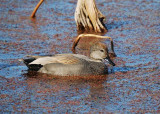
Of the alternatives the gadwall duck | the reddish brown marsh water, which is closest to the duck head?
the gadwall duck

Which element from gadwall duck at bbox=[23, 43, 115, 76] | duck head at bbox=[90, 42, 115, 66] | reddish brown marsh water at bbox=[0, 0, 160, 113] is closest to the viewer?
reddish brown marsh water at bbox=[0, 0, 160, 113]

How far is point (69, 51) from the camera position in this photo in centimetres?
913

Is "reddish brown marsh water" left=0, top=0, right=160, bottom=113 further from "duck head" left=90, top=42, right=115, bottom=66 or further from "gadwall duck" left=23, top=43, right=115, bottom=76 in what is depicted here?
"duck head" left=90, top=42, right=115, bottom=66

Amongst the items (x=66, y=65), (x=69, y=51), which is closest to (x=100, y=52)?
(x=66, y=65)

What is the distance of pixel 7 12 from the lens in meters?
12.6

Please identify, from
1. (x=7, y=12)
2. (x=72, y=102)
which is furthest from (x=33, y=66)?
(x=7, y=12)

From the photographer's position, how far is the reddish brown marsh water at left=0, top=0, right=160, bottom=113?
605cm

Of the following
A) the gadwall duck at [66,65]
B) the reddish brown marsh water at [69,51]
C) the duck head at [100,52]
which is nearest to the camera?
the reddish brown marsh water at [69,51]

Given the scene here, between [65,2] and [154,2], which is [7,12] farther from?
[154,2]

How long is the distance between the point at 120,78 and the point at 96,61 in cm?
63

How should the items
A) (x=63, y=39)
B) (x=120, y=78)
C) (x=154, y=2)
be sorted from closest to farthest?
(x=120, y=78) < (x=63, y=39) < (x=154, y=2)

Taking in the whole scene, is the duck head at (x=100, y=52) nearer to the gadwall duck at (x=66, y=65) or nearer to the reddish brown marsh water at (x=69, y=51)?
the gadwall duck at (x=66, y=65)

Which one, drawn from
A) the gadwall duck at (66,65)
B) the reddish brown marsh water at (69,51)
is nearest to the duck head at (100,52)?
the gadwall duck at (66,65)

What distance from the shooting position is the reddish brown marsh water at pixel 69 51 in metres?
6.05
